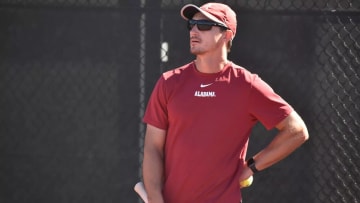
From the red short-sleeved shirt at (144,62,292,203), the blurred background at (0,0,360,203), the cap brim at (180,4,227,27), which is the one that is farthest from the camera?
the blurred background at (0,0,360,203)

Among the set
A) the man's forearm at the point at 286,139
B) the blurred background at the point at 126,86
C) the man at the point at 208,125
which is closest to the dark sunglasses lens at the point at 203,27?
the man at the point at 208,125

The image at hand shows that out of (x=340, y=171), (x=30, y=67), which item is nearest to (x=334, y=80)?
(x=340, y=171)

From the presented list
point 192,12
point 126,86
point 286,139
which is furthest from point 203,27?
point 126,86

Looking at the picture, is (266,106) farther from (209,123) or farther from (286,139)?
(209,123)

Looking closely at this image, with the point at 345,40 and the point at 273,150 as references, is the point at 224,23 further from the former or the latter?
the point at 345,40

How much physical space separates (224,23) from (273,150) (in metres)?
0.72

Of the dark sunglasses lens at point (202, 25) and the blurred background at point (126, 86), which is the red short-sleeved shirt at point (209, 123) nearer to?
the dark sunglasses lens at point (202, 25)

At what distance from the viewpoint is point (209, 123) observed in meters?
3.35

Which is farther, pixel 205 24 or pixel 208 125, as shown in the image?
pixel 205 24

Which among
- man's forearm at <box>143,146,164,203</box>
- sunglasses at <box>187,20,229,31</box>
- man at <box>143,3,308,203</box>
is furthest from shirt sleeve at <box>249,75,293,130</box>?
man's forearm at <box>143,146,164,203</box>

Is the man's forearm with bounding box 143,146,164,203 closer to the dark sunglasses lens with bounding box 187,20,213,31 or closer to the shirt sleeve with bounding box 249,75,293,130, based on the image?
the shirt sleeve with bounding box 249,75,293,130

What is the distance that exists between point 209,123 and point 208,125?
1 centimetres

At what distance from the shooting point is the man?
132 inches

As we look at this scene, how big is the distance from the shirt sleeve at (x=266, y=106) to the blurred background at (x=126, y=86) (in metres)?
1.43
